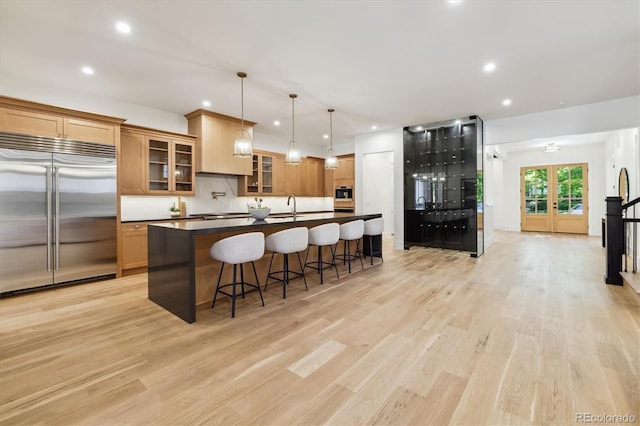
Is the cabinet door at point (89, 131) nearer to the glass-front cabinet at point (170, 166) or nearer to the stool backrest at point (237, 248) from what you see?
the glass-front cabinet at point (170, 166)

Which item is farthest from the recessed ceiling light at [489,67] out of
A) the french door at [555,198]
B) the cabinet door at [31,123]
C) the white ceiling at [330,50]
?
the french door at [555,198]

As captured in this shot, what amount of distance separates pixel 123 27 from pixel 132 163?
252 centimetres

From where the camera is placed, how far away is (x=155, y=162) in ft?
16.7

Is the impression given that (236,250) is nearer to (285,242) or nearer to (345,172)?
(285,242)

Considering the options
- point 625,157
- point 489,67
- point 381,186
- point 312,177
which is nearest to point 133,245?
point 312,177

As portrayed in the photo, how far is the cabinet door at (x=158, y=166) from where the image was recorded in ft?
16.4

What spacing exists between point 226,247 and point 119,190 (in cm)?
274

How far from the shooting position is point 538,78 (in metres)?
3.97

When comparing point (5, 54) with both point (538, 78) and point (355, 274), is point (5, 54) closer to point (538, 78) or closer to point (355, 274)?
point (355, 274)

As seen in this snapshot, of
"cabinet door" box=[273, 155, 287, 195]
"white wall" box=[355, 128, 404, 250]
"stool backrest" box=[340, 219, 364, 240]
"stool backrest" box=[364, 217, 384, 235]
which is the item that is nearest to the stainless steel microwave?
"white wall" box=[355, 128, 404, 250]

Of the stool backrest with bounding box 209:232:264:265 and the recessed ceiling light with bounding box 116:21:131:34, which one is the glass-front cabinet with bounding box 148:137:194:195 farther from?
the stool backrest with bounding box 209:232:264:265

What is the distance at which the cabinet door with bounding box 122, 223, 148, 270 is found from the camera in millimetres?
4473

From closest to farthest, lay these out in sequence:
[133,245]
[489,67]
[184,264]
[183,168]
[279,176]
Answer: [184,264] → [489,67] → [133,245] → [183,168] → [279,176]

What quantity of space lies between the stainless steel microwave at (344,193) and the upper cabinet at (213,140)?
3.32m
